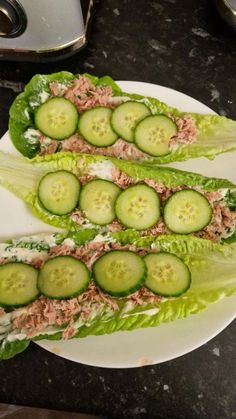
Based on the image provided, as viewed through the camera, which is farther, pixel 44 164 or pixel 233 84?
pixel 233 84

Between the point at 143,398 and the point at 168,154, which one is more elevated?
the point at 168,154

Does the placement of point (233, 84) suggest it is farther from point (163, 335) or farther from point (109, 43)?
point (163, 335)

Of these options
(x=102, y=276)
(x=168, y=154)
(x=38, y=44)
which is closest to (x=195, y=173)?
(x=168, y=154)

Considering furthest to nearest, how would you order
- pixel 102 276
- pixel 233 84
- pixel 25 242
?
pixel 233 84, pixel 25 242, pixel 102 276

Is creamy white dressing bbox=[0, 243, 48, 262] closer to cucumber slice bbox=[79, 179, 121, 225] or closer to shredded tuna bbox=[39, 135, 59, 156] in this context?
cucumber slice bbox=[79, 179, 121, 225]

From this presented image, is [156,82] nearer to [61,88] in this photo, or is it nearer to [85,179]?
[61,88]

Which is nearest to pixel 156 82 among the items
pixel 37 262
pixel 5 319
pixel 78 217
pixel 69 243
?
pixel 78 217
